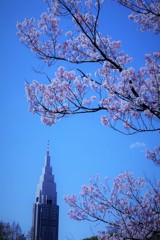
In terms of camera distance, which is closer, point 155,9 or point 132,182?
point 155,9

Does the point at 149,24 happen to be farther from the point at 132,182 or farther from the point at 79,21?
the point at 132,182

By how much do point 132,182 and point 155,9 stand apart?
199 inches

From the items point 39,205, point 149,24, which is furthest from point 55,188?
point 149,24

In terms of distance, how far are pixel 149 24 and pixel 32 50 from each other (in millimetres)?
2837

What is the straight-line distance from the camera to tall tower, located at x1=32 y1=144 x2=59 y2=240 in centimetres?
4662

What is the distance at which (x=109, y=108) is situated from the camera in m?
4.74

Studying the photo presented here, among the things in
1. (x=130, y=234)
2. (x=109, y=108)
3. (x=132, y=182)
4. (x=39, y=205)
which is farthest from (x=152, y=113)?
(x=39, y=205)

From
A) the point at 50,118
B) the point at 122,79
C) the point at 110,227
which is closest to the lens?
the point at 122,79

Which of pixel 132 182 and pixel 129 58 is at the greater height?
pixel 129 58

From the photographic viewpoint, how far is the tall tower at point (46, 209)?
46.6m

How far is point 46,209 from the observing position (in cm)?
5269

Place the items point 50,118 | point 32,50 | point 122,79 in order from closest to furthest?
point 122,79 < point 50,118 < point 32,50

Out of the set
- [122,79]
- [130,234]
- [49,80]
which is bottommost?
[130,234]

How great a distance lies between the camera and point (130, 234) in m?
5.66
